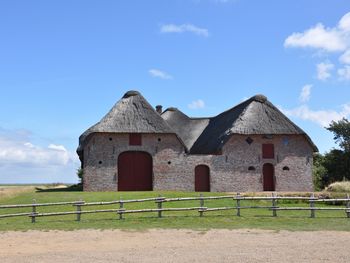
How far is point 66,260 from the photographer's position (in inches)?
387

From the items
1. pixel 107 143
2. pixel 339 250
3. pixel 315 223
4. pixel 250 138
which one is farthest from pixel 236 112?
pixel 339 250

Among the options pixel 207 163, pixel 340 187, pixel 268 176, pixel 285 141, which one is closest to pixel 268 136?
pixel 285 141

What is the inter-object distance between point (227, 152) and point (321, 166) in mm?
15748

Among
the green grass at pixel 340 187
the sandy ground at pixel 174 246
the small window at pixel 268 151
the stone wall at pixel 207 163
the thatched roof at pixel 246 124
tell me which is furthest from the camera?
the small window at pixel 268 151

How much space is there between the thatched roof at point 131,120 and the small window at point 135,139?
0.49 metres

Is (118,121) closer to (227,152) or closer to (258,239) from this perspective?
(227,152)

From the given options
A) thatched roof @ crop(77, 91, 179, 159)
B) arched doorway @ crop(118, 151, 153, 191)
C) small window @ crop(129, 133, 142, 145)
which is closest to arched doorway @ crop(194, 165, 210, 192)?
arched doorway @ crop(118, 151, 153, 191)

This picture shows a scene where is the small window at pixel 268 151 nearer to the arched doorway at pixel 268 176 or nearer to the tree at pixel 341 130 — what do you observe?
the arched doorway at pixel 268 176

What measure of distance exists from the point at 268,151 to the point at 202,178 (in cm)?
503

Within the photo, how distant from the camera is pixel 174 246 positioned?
1167 centimetres

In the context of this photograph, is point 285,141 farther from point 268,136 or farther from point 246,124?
point 246,124

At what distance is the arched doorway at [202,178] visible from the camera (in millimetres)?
30922

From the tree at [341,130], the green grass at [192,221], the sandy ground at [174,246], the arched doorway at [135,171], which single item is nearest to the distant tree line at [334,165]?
the tree at [341,130]

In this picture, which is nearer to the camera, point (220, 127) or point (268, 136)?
point (268, 136)
